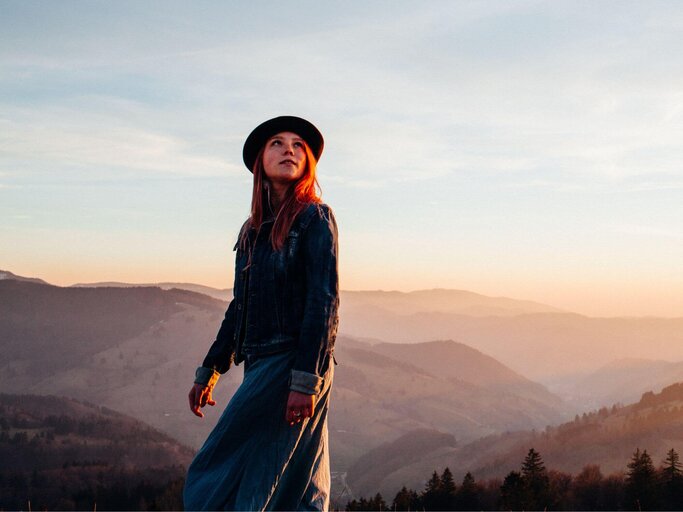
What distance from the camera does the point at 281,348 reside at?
541cm

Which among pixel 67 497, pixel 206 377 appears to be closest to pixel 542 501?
pixel 206 377

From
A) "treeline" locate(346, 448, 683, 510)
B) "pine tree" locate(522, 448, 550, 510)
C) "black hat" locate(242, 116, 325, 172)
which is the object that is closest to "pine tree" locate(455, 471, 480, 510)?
"treeline" locate(346, 448, 683, 510)

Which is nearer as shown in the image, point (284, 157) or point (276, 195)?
point (284, 157)

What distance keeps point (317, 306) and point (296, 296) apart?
29 cm

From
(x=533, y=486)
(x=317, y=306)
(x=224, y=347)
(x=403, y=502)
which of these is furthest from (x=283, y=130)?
(x=403, y=502)

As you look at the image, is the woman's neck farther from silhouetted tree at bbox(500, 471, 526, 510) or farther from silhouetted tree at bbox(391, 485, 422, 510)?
silhouetted tree at bbox(391, 485, 422, 510)

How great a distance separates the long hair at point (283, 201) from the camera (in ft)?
17.8

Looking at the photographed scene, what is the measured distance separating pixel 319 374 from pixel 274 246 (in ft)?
3.09

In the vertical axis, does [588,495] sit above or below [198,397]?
below

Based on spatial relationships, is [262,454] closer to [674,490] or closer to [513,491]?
[513,491]

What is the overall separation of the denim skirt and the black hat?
156 centimetres

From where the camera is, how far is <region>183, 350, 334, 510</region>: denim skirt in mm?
5180

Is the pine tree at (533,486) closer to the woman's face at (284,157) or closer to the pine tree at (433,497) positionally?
the pine tree at (433,497)

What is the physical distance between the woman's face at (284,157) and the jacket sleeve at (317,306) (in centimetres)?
45
